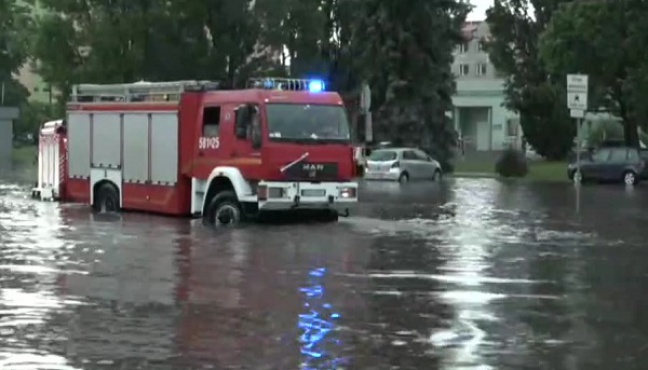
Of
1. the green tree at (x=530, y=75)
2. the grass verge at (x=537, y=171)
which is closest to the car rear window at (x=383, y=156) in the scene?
the grass verge at (x=537, y=171)

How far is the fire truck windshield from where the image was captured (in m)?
24.6

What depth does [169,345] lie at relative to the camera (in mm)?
11195

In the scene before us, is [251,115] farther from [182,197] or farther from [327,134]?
[182,197]

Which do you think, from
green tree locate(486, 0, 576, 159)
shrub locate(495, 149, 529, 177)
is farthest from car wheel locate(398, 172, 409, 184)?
green tree locate(486, 0, 576, 159)

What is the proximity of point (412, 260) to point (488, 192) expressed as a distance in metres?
26.0

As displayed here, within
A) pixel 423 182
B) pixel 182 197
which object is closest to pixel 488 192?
pixel 423 182

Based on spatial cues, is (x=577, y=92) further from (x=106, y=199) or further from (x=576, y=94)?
(x=106, y=199)

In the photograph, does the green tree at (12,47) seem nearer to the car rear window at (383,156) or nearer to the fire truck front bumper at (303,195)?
the car rear window at (383,156)

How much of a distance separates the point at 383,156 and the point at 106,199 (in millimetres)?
27548

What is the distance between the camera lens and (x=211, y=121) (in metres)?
26.0

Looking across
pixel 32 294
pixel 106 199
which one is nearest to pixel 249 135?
pixel 106 199

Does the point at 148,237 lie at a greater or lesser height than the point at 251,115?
lesser

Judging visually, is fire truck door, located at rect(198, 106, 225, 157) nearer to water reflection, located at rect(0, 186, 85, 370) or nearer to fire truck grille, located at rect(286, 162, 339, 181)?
fire truck grille, located at rect(286, 162, 339, 181)

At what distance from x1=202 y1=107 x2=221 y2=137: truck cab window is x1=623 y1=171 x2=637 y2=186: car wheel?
31801mm
